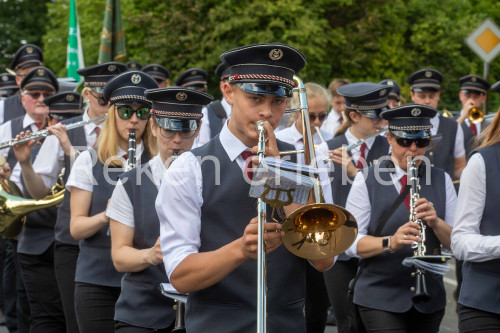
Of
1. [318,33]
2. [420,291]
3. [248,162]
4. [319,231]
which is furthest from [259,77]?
[318,33]

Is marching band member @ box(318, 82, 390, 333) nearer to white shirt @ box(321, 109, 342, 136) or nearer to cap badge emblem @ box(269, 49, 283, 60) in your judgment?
white shirt @ box(321, 109, 342, 136)

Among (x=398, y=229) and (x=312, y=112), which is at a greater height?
(x=312, y=112)

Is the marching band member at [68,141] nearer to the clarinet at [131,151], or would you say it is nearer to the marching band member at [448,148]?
the clarinet at [131,151]

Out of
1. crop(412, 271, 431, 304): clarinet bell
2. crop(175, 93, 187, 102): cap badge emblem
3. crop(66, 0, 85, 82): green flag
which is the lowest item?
crop(412, 271, 431, 304): clarinet bell

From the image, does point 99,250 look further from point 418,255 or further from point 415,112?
point 415,112

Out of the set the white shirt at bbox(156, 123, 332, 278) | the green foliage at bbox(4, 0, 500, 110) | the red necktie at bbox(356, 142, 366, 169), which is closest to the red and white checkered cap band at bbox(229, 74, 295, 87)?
the white shirt at bbox(156, 123, 332, 278)

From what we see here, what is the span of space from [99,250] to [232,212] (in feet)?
8.13

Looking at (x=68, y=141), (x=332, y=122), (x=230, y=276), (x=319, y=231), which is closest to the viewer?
(x=319, y=231)

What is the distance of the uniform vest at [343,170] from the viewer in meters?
7.76

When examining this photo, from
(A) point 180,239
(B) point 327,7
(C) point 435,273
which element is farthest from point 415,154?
(B) point 327,7

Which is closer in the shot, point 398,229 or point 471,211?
point 471,211

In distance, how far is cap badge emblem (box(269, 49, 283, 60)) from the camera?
370 centimetres

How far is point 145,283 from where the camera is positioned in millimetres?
5148

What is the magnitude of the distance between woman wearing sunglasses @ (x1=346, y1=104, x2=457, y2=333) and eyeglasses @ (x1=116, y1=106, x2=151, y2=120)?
1.53 meters
